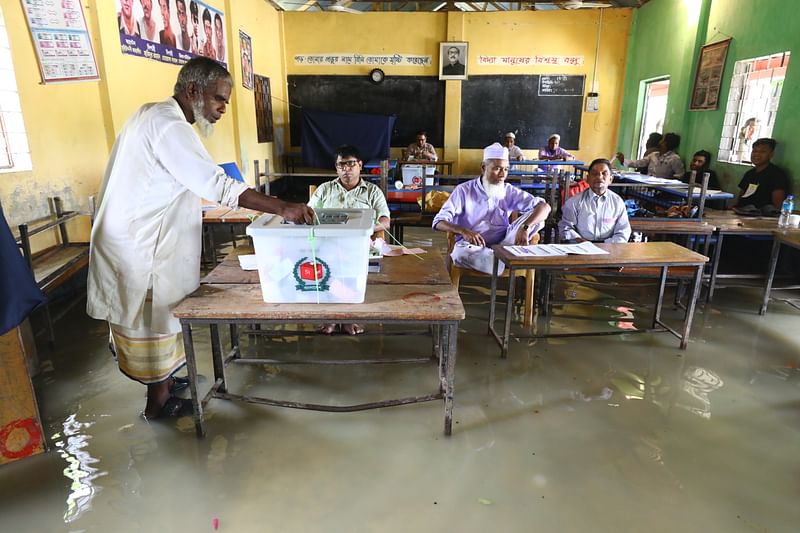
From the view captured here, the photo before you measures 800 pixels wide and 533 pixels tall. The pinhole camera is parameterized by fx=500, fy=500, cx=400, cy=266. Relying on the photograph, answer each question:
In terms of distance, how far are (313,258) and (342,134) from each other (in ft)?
22.8

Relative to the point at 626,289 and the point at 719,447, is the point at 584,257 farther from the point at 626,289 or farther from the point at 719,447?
the point at 626,289

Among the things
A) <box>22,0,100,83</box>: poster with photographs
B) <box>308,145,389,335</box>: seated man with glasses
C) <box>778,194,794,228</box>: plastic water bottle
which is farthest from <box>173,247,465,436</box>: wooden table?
<box>778,194,794,228</box>: plastic water bottle

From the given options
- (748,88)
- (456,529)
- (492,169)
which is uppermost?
(748,88)

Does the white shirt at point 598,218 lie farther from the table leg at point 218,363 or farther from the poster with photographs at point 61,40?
the poster with photographs at point 61,40

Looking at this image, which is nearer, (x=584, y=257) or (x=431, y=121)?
(x=584, y=257)

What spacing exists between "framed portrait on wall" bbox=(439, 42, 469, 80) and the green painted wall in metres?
2.86

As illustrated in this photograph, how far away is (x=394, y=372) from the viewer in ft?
8.84

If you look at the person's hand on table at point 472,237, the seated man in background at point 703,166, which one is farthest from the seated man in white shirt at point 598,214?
the seated man in background at point 703,166

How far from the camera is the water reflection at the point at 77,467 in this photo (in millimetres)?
1750

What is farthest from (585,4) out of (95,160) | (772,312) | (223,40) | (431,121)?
(95,160)

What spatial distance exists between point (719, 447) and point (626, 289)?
7.19ft

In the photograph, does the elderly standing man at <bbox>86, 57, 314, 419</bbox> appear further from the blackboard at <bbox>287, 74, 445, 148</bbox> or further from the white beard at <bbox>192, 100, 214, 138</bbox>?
the blackboard at <bbox>287, 74, 445, 148</bbox>

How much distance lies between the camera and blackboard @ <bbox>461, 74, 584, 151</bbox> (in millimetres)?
8867

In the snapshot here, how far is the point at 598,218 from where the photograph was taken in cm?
335
